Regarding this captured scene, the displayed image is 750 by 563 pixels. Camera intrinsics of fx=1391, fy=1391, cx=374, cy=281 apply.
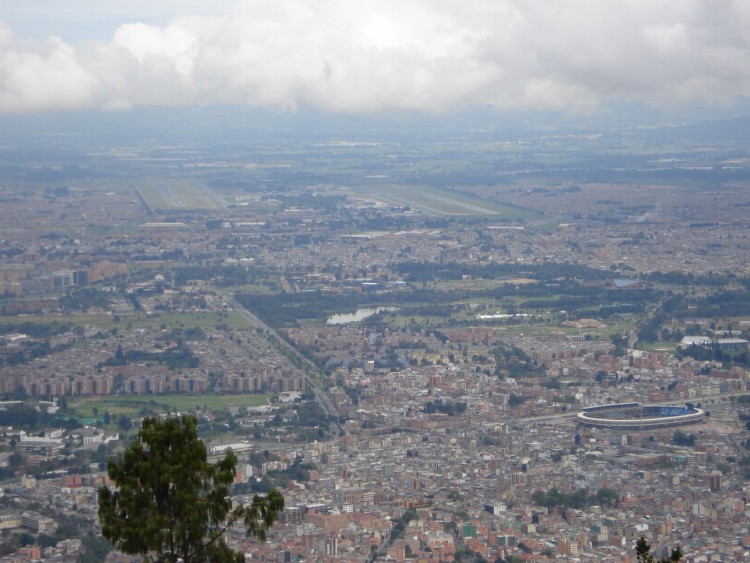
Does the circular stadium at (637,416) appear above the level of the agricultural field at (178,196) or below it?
above

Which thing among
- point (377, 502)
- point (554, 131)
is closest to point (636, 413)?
point (377, 502)

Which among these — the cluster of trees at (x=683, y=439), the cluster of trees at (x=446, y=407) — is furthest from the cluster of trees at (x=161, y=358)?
the cluster of trees at (x=683, y=439)

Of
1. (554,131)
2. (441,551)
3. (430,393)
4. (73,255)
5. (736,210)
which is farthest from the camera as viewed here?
(554,131)

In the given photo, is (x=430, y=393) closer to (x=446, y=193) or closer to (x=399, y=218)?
(x=399, y=218)

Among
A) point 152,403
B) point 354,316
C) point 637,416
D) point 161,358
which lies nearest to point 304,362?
point 161,358

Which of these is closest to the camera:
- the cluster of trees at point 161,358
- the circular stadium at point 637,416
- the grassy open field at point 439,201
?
the circular stadium at point 637,416

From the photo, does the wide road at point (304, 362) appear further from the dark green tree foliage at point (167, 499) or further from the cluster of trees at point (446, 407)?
the dark green tree foliage at point (167, 499)
